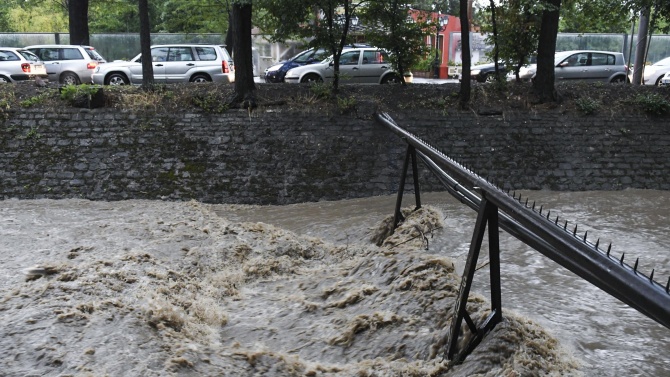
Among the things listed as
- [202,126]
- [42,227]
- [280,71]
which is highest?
[280,71]

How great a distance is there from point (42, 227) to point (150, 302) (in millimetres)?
5249

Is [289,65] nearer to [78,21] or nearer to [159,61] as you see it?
[159,61]

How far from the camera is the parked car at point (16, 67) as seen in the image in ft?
62.0

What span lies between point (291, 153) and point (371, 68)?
6.35m

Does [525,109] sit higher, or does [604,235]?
[525,109]

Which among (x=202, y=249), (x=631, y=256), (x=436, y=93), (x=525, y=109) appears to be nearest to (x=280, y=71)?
(x=436, y=93)

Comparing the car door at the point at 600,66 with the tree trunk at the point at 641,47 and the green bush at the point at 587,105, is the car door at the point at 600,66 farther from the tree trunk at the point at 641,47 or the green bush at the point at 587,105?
the green bush at the point at 587,105

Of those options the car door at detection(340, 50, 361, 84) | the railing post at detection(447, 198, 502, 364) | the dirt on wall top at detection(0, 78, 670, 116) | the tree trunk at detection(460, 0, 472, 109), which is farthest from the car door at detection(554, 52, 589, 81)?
the railing post at detection(447, 198, 502, 364)

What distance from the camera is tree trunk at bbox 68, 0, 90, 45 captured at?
21.5 m

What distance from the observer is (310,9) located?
52.8ft

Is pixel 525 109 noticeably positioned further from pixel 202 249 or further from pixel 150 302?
pixel 150 302

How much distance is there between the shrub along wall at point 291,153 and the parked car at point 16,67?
17.4ft

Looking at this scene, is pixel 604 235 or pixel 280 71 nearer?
pixel 604 235

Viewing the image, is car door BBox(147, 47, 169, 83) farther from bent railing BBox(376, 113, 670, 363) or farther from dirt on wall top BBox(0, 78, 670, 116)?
bent railing BBox(376, 113, 670, 363)
